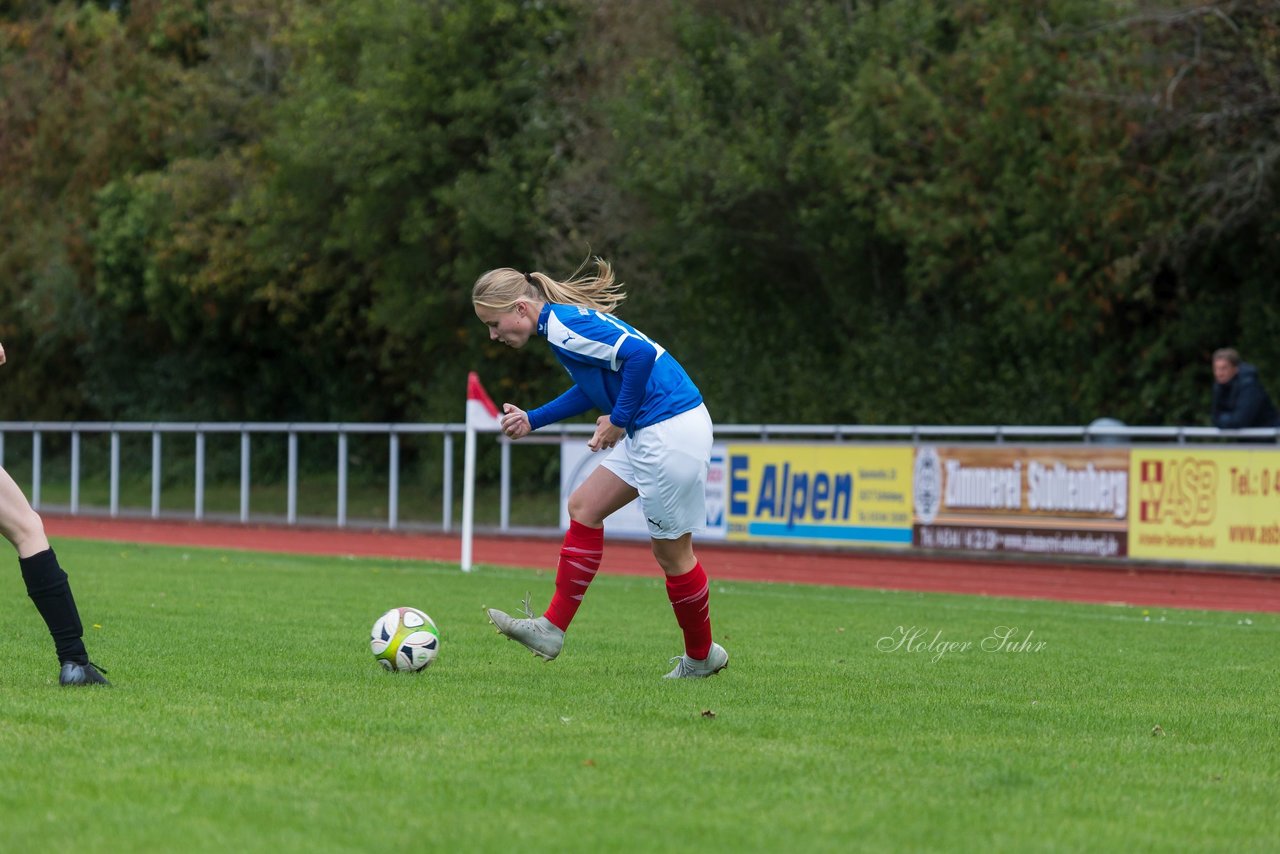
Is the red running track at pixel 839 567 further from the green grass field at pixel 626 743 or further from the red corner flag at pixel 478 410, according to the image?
the green grass field at pixel 626 743

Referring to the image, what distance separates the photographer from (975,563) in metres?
19.2

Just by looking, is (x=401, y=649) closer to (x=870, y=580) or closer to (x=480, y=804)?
(x=480, y=804)

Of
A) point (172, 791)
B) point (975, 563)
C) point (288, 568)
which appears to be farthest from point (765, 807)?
point (975, 563)

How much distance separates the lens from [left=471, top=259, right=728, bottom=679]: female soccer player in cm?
782

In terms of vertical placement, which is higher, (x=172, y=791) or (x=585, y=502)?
(x=585, y=502)

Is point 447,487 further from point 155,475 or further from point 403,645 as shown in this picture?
point 403,645

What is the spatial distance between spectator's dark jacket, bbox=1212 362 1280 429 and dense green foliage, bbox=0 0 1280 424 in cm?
311

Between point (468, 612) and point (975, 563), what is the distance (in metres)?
8.71

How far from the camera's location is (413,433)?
25109 mm

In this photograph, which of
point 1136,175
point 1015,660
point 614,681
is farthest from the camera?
point 1136,175

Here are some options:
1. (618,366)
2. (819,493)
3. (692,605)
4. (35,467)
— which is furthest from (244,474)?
(618,366)

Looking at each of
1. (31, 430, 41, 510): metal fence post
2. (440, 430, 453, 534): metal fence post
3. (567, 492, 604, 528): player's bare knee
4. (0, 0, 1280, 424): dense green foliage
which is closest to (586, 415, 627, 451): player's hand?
(567, 492, 604, 528): player's bare knee

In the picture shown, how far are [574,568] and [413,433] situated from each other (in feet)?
56.5

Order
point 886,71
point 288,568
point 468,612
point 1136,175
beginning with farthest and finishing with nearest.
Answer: point 886,71 < point 1136,175 < point 288,568 < point 468,612
